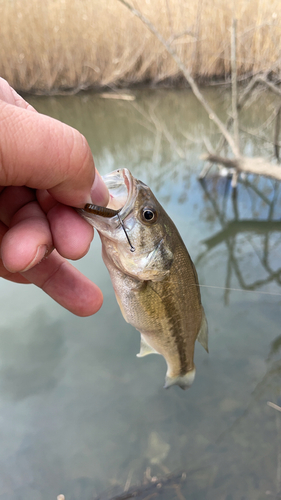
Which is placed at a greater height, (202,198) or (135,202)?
(135,202)

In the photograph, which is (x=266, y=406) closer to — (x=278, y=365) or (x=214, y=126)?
(x=278, y=365)

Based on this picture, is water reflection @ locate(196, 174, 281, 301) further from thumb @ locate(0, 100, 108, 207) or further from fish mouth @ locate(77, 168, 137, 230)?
thumb @ locate(0, 100, 108, 207)

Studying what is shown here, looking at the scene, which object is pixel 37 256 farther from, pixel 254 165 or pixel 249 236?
pixel 254 165

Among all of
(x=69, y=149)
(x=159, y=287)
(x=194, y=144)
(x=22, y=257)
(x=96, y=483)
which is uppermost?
(x=69, y=149)

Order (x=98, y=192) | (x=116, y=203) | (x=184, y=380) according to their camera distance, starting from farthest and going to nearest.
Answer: (x=184, y=380) → (x=116, y=203) → (x=98, y=192)

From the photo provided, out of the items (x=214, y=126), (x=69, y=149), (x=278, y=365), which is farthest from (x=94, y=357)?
(x=214, y=126)

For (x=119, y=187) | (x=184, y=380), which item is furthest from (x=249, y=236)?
(x=119, y=187)

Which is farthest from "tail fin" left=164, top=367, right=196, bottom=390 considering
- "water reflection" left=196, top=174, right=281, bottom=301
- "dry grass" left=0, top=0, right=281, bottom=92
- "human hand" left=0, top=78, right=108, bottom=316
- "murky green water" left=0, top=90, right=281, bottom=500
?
"dry grass" left=0, top=0, right=281, bottom=92
